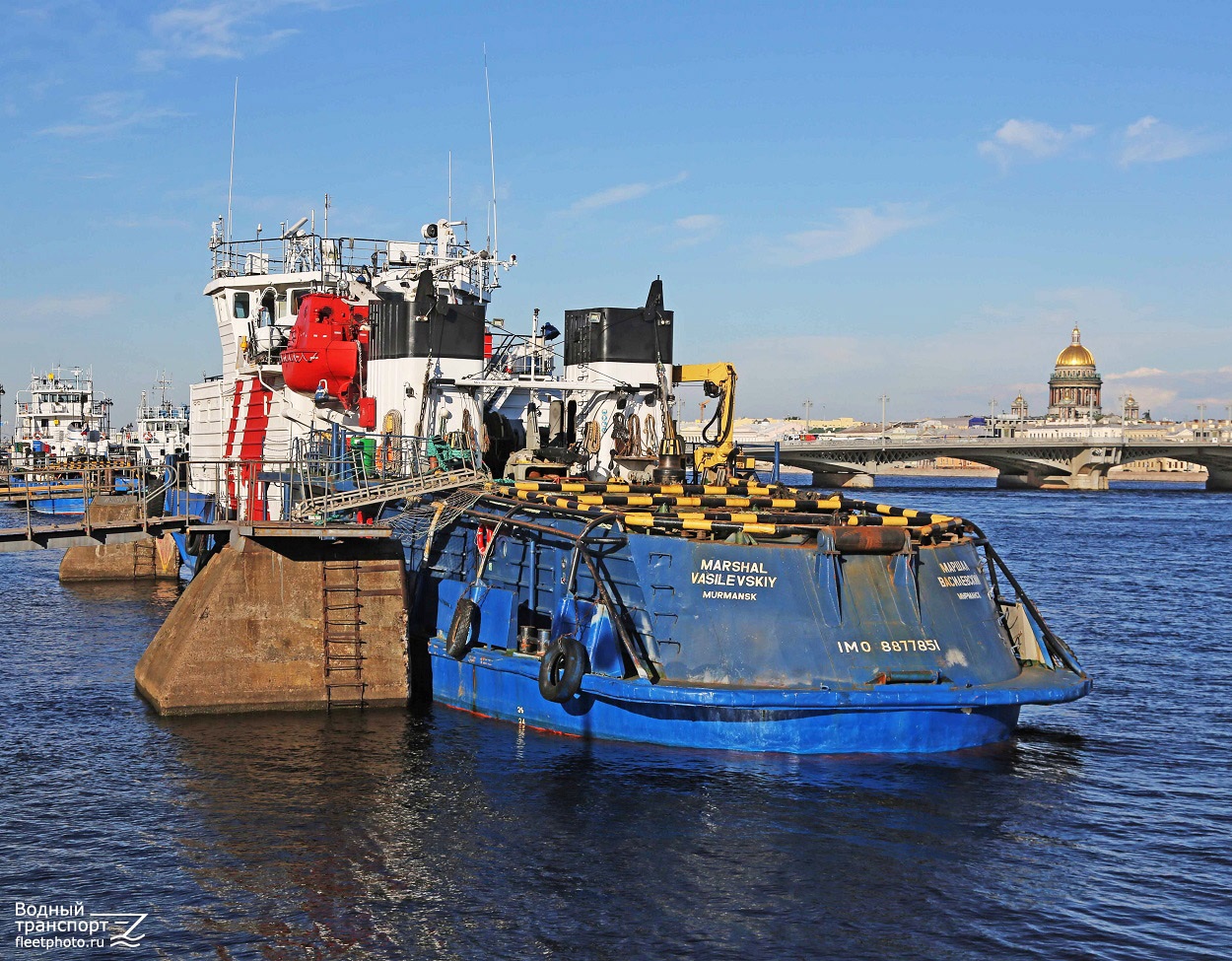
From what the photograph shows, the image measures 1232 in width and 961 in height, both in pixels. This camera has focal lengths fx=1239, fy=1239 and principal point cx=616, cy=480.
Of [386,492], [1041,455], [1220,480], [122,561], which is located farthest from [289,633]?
[1220,480]

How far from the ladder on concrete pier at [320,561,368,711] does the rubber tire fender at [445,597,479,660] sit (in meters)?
1.79

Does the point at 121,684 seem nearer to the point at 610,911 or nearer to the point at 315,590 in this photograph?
the point at 315,590

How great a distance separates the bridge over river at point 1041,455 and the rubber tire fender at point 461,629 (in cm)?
10885

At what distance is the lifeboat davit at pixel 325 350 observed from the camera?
31.3 meters

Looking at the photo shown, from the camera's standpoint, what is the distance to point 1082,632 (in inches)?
1469

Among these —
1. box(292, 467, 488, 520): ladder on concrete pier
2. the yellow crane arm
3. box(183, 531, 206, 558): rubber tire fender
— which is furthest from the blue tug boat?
box(183, 531, 206, 558): rubber tire fender

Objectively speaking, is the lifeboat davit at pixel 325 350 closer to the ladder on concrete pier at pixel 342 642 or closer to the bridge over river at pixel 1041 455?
the ladder on concrete pier at pixel 342 642

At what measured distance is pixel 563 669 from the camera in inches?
830

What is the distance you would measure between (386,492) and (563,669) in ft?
22.2

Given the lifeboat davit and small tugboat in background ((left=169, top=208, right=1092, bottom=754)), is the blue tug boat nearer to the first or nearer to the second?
small tugboat in background ((left=169, top=208, right=1092, bottom=754))

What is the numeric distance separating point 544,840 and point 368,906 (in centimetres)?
289

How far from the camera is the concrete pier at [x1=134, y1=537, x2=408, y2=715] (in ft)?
77.9

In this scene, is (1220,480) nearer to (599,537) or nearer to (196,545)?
(196,545)

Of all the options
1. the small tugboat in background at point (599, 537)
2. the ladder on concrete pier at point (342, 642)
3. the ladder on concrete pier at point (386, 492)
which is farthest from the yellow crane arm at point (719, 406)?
the ladder on concrete pier at point (342, 642)
